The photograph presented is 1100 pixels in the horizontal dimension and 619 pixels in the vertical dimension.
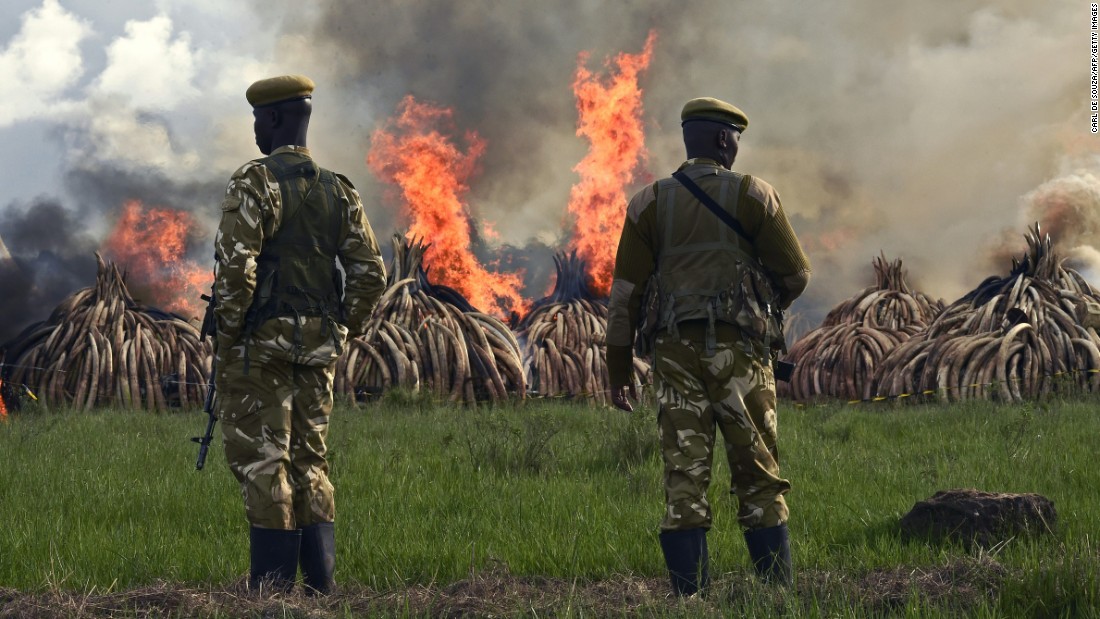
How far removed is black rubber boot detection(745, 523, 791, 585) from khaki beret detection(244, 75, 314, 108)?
251 cm

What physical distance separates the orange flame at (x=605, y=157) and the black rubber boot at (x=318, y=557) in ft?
36.3

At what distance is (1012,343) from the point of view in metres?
12.4

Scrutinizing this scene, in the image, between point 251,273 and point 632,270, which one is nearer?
point 251,273

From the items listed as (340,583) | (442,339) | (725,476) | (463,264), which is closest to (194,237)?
(463,264)

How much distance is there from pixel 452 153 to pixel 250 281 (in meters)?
12.7

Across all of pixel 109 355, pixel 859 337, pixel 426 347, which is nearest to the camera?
pixel 109 355

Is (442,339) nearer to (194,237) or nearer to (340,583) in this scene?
(194,237)

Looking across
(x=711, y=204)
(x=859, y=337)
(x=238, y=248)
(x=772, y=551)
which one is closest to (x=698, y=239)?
(x=711, y=204)

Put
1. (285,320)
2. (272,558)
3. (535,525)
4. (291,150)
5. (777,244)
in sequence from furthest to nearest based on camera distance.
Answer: (535,525) → (291,150) → (777,244) → (285,320) → (272,558)

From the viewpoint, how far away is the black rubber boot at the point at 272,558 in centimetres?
426

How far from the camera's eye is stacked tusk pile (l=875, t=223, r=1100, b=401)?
39.9 ft

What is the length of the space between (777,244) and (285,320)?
1955mm

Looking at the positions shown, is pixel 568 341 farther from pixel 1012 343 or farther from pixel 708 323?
pixel 708 323

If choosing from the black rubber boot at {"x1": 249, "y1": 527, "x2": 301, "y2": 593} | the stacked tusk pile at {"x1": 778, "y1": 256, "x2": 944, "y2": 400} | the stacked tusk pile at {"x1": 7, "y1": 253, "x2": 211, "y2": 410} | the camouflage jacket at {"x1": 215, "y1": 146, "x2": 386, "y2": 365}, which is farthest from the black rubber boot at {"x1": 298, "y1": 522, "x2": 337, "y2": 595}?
the stacked tusk pile at {"x1": 778, "y1": 256, "x2": 944, "y2": 400}
